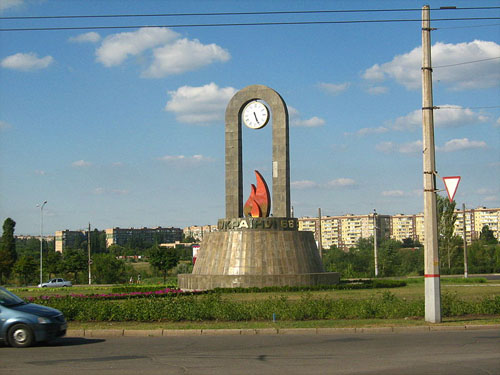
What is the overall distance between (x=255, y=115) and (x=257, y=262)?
9.98 m

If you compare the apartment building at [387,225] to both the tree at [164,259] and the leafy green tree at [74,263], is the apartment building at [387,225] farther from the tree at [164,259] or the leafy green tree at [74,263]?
the tree at [164,259]

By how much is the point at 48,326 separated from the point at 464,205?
53.3 metres

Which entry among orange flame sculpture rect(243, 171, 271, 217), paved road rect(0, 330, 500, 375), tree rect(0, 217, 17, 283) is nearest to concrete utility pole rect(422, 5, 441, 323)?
paved road rect(0, 330, 500, 375)

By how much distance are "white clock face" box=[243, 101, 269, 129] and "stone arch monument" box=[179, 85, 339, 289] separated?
0.87 ft

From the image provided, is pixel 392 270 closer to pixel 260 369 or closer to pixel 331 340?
pixel 331 340

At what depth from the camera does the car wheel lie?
14.1 meters

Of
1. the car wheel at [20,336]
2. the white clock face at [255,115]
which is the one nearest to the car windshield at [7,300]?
the car wheel at [20,336]

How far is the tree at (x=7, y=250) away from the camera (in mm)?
68125

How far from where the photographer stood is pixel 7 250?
73.5 meters

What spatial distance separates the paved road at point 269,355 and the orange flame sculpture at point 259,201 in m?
22.3

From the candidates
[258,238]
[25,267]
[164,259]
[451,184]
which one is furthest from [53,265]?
[451,184]

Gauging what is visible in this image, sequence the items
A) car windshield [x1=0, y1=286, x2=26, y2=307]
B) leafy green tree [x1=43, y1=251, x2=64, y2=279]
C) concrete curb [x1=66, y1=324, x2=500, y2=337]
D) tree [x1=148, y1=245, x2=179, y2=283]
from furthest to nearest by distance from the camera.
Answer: leafy green tree [x1=43, y1=251, x2=64, y2=279], tree [x1=148, y1=245, x2=179, y2=283], concrete curb [x1=66, y1=324, x2=500, y2=337], car windshield [x1=0, y1=286, x2=26, y2=307]

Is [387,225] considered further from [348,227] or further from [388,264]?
[388,264]

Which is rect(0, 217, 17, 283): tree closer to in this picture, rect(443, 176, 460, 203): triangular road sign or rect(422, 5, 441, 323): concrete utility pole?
rect(422, 5, 441, 323): concrete utility pole
